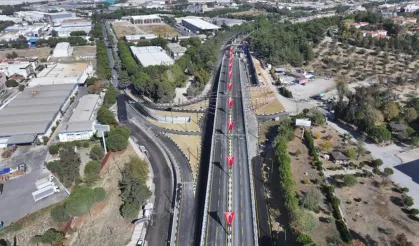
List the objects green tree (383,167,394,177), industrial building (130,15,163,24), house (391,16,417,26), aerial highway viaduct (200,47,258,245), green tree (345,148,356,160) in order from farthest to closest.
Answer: industrial building (130,15,163,24), house (391,16,417,26), green tree (345,148,356,160), green tree (383,167,394,177), aerial highway viaduct (200,47,258,245)

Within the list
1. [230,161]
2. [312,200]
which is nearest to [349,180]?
[312,200]

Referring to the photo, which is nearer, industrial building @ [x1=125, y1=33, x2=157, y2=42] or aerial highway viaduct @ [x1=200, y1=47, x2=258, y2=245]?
aerial highway viaduct @ [x1=200, y1=47, x2=258, y2=245]

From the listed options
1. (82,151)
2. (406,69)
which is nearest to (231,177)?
(82,151)

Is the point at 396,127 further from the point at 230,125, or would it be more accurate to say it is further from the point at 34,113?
the point at 34,113

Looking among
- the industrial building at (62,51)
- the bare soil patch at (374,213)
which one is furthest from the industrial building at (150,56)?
the bare soil patch at (374,213)

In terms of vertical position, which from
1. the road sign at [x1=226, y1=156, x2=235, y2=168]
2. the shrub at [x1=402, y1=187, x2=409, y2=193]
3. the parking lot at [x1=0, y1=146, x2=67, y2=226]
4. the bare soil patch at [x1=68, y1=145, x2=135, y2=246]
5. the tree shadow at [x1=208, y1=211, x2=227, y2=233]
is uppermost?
the shrub at [x1=402, y1=187, x2=409, y2=193]

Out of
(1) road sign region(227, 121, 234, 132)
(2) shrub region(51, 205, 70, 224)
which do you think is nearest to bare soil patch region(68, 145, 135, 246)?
(2) shrub region(51, 205, 70, 224)

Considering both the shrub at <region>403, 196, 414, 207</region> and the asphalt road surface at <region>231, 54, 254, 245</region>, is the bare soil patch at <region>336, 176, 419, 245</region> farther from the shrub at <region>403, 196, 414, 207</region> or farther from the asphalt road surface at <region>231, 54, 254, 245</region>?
the asphalt road surface at <region>231, 54, 254, 245</region>
